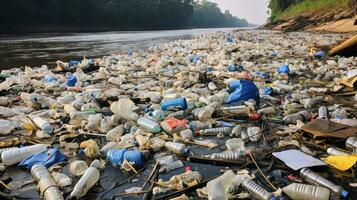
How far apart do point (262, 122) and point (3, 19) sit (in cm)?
4796

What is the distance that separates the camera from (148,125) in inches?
151

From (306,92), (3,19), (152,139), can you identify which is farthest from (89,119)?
(3,19)

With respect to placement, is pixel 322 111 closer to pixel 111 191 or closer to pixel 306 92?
pixel 306 92

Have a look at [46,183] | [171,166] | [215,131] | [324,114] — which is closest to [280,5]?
[324,114]

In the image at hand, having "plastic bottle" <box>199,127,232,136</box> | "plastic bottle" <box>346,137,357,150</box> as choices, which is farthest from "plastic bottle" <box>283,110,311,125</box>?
"plastic bottle" <box>346,137,357,150</box>

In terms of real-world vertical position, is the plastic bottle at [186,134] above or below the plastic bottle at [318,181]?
below

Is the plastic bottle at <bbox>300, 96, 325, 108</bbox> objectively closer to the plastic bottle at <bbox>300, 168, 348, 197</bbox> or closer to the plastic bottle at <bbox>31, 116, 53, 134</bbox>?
the plastic bottle at <bbox>300, 168, 348, 197</bbox>

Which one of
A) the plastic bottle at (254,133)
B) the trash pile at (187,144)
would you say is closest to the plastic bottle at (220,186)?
the trash pile at (187,144)

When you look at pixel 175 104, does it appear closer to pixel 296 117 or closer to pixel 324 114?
pixel 296 117

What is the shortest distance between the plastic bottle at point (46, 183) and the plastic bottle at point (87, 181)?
0.11 meters

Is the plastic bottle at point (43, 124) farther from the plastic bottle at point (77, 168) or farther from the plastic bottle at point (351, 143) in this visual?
the plastic bottle at point (351, 143)

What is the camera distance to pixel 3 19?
144 feet

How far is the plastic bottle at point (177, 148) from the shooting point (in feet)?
10.4

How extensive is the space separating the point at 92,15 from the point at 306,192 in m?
66.0
